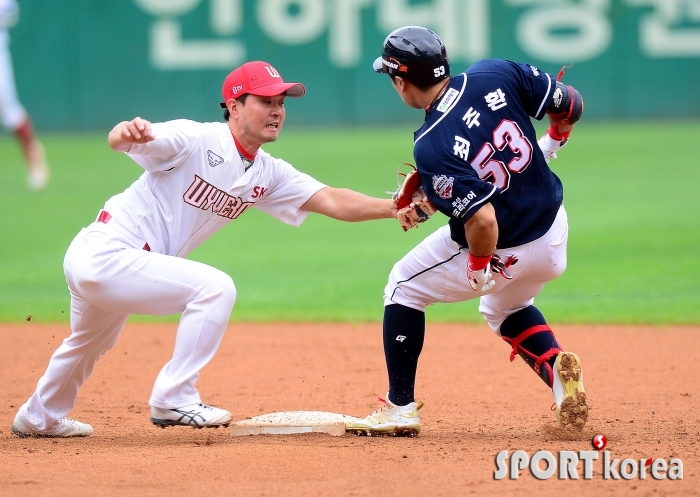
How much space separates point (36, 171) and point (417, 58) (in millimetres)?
13698

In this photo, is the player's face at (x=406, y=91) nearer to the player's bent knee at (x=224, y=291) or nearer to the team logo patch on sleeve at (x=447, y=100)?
the team logo patch on sleeve at (x=447, y=100)

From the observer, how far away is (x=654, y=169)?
16359 millimetres

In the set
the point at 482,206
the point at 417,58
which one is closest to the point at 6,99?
the point at 417,58

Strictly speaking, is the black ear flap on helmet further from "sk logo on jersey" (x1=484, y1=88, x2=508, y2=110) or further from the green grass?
the green grass

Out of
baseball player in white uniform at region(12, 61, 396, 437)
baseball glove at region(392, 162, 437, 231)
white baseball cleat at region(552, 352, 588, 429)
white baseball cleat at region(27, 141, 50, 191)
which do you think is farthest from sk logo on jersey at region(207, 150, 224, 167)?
white baseball cleat at region(27, 141, 50, 191)

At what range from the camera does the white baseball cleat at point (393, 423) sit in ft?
16.4

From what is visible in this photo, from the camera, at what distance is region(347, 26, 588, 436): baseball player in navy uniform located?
447 centimetres

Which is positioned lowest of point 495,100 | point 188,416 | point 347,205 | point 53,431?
point 53,431

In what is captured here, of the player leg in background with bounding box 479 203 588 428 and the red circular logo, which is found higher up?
the player leg in background with bounding box 479 203 588 428

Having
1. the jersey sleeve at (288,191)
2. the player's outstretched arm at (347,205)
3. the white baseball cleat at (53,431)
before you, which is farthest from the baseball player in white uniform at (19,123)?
the player's outstretched arm at (347,205)

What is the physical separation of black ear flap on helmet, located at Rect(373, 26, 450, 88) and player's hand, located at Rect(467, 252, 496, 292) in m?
0.87

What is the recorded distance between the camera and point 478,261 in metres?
4.54

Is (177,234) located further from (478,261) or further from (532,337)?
(532,337)

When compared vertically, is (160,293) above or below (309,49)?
below
